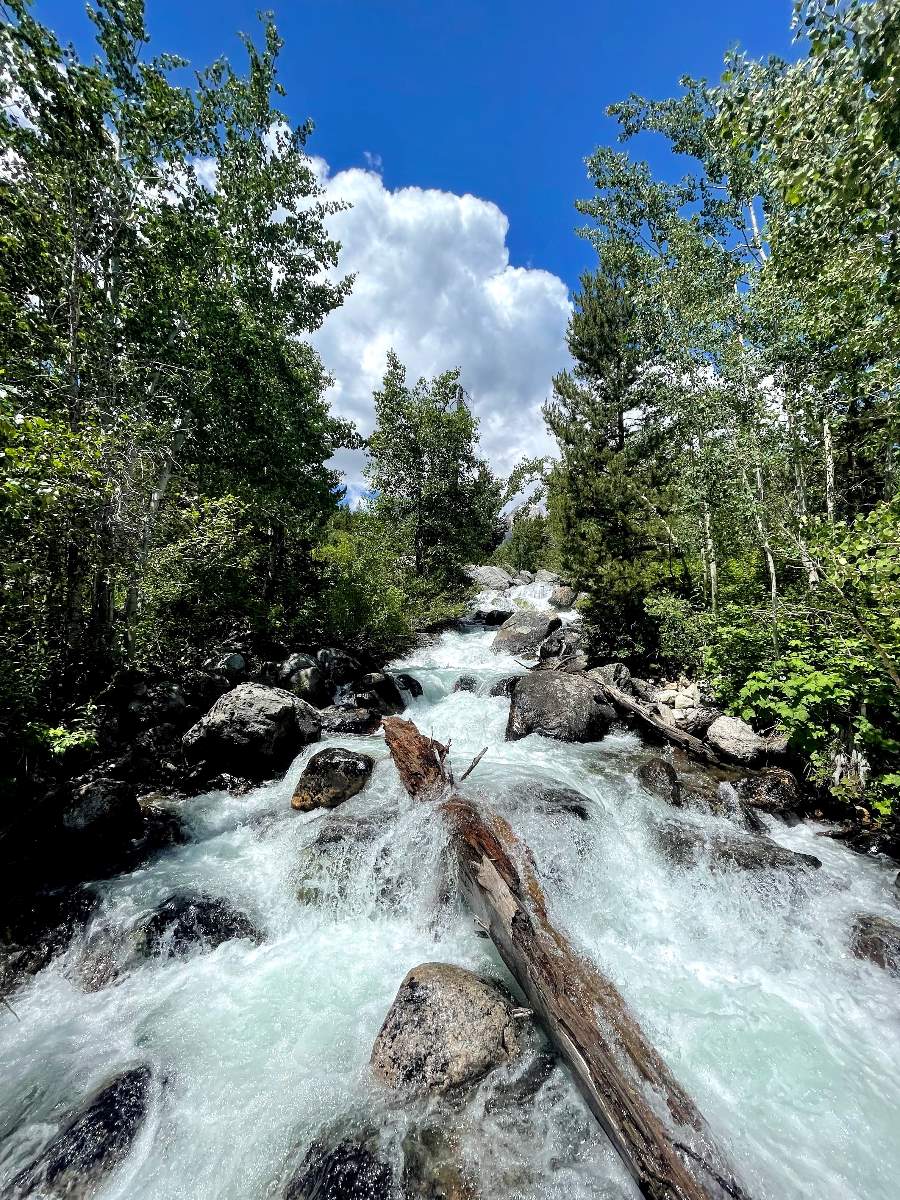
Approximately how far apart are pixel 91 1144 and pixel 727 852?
7.18 meters

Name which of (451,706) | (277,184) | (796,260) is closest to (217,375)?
(277,184)

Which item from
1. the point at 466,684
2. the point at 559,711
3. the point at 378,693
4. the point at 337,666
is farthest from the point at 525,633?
the point at 337,666

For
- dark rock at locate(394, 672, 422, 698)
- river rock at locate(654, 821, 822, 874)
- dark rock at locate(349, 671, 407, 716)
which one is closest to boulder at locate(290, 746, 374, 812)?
dark rock at locate(349, 671, 407, 716)

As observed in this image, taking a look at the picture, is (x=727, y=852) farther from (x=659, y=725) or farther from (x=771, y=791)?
(x=659, y=725)

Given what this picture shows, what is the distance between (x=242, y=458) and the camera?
1245cm

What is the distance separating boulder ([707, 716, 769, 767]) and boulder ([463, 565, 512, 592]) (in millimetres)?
23192

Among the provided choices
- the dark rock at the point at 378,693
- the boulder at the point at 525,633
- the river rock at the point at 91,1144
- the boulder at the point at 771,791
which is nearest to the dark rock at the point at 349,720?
the dark rock at the point at 378,693

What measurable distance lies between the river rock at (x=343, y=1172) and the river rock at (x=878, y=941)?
17.6ft

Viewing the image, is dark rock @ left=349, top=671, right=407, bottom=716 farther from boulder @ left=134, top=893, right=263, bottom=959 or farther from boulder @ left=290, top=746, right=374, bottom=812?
boulder @ left=134, top=893, right=263, bottom=959

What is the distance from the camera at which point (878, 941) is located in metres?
5.03

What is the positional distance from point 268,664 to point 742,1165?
1219 centimetres

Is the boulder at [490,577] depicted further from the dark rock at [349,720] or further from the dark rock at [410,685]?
the dark rock at [349,720]

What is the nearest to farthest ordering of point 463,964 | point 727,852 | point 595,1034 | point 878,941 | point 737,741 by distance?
point 595,1034 → point 463,964 → point 878,941 → point 727,852 → point 737,741

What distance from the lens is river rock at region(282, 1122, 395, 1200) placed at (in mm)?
3055
